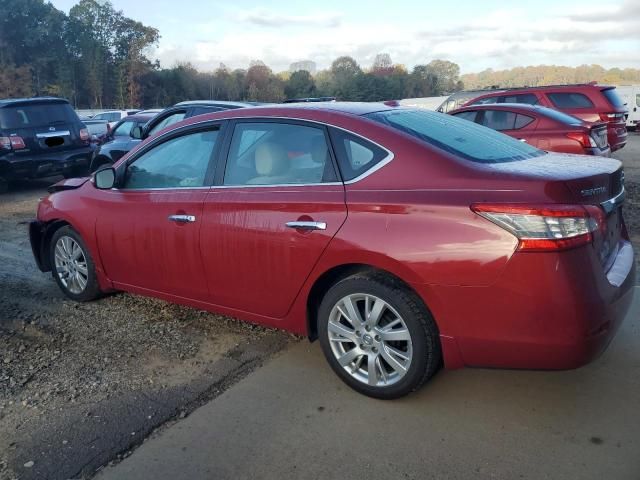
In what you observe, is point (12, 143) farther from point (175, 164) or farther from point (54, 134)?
point (175, 164)

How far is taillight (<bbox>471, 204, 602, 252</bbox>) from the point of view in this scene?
2.68m

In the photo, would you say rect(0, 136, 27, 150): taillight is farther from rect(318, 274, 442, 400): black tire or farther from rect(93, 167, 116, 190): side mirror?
rect(318, 274, 442, 400): black tire

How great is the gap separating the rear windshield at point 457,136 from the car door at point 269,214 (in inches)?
19.7

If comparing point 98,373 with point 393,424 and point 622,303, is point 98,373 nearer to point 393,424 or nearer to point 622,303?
point 393,424

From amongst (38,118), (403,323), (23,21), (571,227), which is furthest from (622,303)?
(23,21)

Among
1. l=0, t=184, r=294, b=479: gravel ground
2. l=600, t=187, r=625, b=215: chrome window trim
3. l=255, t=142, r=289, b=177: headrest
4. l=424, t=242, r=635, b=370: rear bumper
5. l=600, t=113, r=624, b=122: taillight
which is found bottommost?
l=0, t=184, r=294, b=479: gravel ground

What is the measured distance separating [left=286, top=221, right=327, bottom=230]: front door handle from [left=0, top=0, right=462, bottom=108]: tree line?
52781mm

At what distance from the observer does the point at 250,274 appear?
3637 millimetres

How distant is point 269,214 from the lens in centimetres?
349

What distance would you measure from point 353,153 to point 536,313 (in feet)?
4.32

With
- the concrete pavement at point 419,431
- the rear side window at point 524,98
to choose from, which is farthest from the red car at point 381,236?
the rear side window at point 524,98

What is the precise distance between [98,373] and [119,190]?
57.0 inches

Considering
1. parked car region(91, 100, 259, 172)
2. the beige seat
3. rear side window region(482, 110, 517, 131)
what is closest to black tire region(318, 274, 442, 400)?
the beige seat

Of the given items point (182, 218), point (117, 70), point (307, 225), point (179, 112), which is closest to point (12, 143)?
point (179, 112)
